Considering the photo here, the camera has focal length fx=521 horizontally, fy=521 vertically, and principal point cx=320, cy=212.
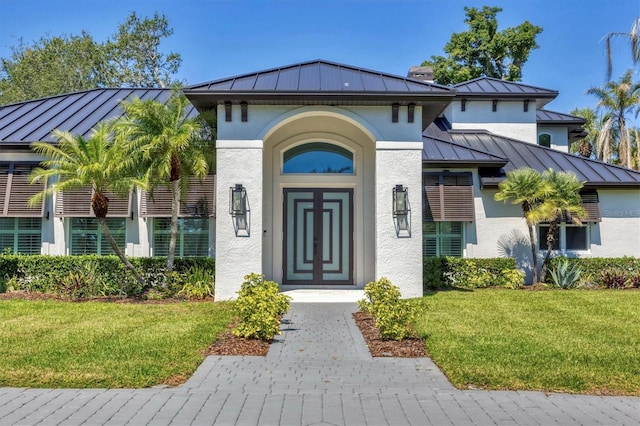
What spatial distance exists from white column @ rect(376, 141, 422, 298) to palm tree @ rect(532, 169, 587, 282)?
422cm

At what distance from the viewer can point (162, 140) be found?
12.0 meters

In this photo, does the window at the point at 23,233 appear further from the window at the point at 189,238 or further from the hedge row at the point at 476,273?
the hedge row at the point at 476,273

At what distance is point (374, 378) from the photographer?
20.8ft

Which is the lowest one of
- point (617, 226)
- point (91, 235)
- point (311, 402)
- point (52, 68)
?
point (311, 402)

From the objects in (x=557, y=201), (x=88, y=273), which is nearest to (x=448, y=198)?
(x=557, y=201)

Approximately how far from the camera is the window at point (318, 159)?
14750mm

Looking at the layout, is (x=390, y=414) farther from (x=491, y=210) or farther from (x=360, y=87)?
(x=491, y=210)

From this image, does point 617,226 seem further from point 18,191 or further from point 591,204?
point 18,191

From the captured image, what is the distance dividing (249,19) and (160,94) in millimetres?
7654

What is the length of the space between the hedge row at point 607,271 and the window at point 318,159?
687 cm

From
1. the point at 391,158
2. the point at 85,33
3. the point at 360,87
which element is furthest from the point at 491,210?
the point at 85,33

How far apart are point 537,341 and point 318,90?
7.18 meters

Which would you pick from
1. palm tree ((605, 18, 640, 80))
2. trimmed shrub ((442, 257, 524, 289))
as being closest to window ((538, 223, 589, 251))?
trimmed shrub ((442, 257, 524, 289))

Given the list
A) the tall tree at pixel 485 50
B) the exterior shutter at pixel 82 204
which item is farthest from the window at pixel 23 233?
the tall tree at pixel 485 50
